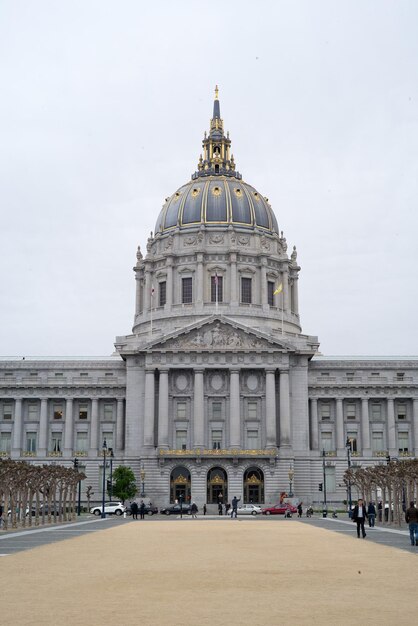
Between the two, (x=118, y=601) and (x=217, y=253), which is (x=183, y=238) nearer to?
(x=217, y=253)

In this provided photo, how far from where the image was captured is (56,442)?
11256cm

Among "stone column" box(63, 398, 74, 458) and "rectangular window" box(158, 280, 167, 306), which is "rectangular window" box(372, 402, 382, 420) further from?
"stone column" box(63, 398, 74, 458)

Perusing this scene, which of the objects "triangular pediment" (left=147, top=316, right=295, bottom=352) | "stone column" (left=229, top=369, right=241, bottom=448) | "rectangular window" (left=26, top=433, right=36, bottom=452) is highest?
"triangular pediment" (left=147, top=316, right=295, bottom=352)

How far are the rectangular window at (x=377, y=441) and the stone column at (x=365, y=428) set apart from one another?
4.97 ft

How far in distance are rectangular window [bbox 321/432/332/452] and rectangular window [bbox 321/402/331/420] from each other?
2.14m

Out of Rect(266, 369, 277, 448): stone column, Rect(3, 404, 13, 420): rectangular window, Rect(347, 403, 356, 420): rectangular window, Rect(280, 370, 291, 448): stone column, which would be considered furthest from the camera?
Rect(3, 404, 13, 420): rectangular window

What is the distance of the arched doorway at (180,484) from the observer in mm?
104250

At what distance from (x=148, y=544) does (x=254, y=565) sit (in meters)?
12.3

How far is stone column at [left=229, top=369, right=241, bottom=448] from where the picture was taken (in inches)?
4163

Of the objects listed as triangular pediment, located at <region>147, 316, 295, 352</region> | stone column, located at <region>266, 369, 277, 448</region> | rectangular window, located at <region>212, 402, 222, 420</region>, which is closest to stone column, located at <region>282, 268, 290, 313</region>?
triangular pediment, located at <region>147, 316, 295, 352</region>

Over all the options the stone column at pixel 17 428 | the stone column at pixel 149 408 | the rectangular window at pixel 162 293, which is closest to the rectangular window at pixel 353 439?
the stone column at pixel 149 408

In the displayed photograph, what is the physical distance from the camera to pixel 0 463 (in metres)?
54.6

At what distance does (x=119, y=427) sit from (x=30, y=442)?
1207 cm

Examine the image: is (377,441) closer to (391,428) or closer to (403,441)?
(391,428)
